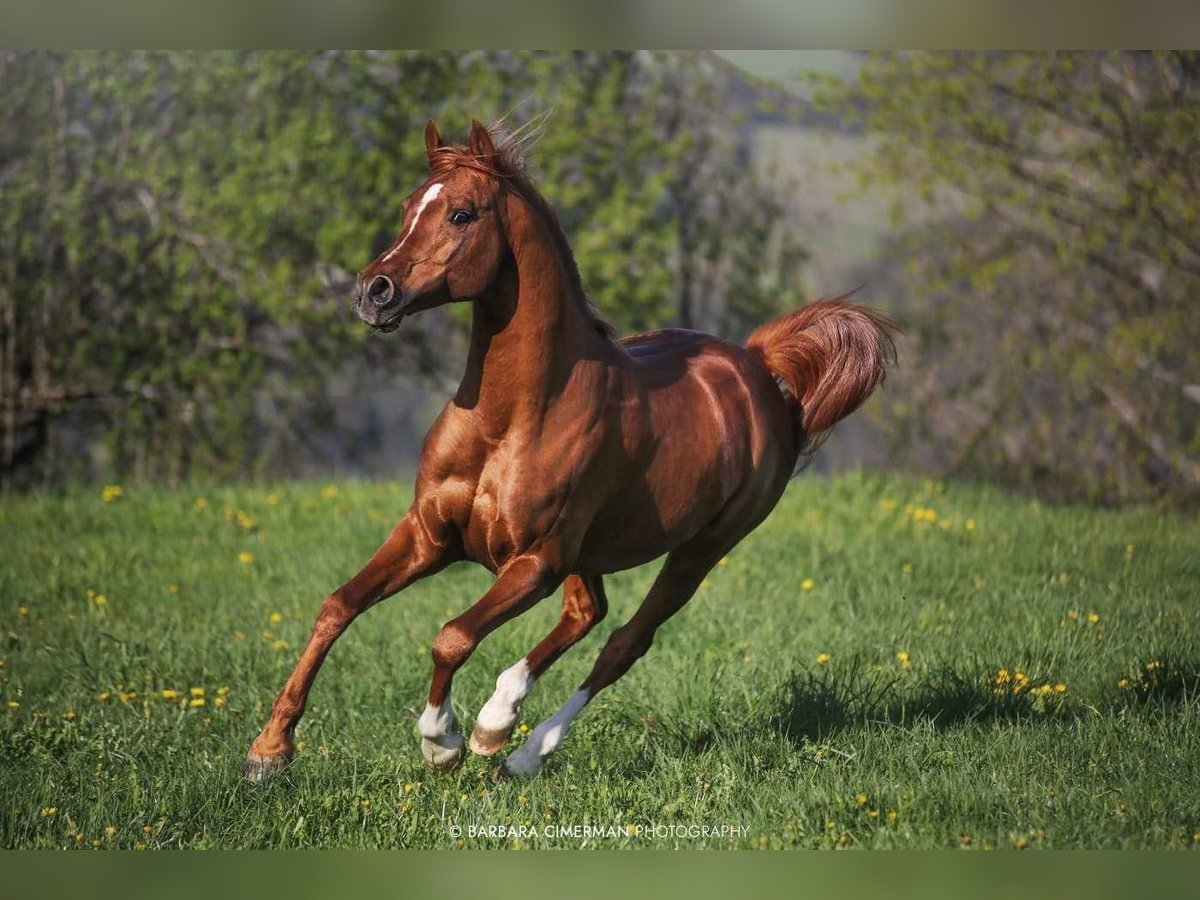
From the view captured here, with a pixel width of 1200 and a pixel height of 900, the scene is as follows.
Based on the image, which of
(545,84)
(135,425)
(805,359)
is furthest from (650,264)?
(805,359)

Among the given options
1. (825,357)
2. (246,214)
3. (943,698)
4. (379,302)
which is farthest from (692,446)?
(246,214)

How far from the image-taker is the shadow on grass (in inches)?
215

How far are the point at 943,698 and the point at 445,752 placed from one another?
6.97 ft

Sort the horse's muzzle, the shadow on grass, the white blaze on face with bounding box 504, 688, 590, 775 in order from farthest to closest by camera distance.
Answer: the shadow on grass
the white blaze on face with bounding box 504, 688, 590, 775
the horse's muzzle

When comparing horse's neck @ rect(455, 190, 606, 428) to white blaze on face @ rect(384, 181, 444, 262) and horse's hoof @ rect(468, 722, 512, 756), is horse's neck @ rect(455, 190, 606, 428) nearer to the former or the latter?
white blaze on face @ rect(384, 181, 444, 262)

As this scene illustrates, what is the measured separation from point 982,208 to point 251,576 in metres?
5.79

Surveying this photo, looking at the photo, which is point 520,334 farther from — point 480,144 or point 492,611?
point 492,611

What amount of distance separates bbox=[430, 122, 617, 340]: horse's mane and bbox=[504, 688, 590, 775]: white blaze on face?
128 centimetres

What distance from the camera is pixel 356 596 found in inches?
178

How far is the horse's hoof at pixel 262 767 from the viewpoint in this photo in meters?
4.56

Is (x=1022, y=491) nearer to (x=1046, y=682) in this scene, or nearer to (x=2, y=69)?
(x=1046, y=682)

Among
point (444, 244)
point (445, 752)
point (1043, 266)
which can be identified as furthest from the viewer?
point (1043, 266)

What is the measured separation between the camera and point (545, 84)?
35.6ft

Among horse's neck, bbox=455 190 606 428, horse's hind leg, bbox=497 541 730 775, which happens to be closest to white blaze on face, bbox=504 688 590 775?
horse's hind leg, bbox=497 541 730 775
